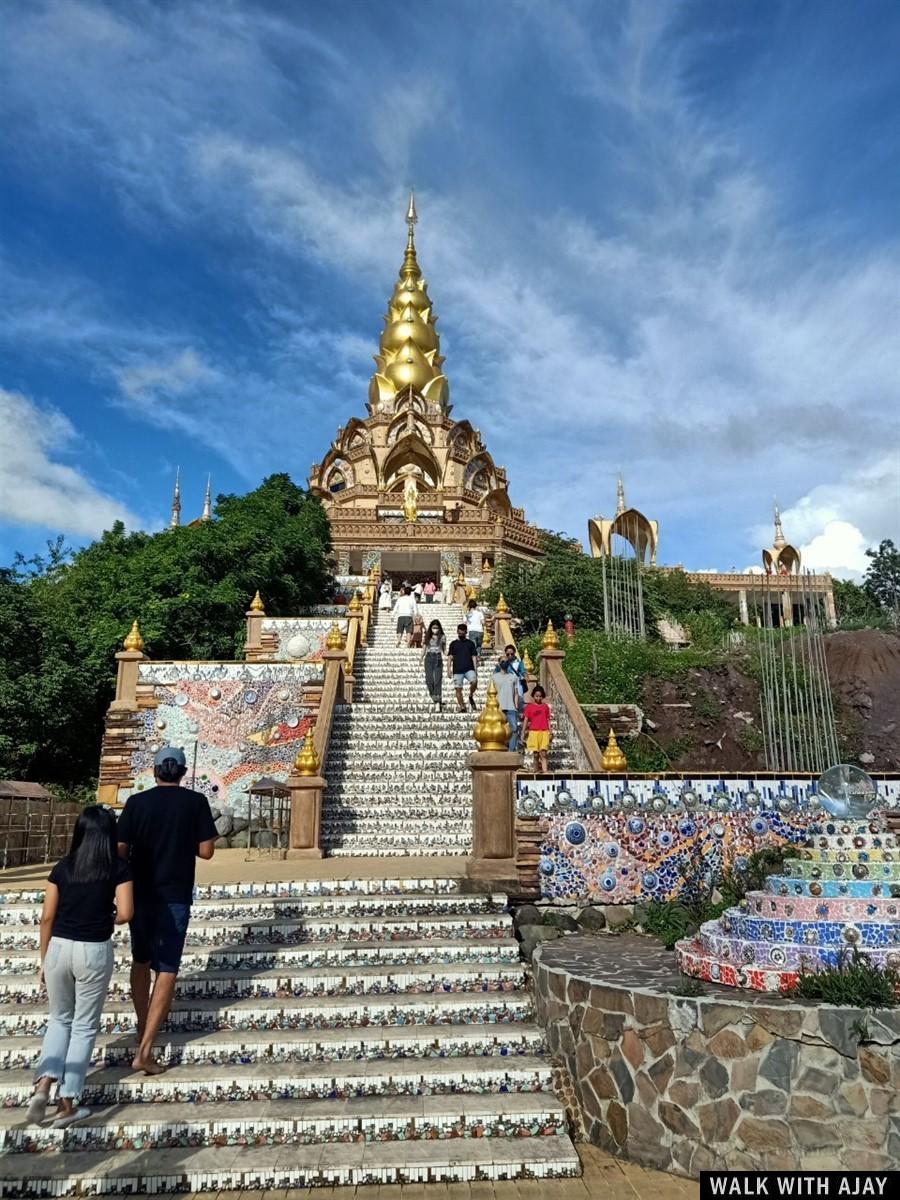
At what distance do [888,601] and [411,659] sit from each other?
35.9m

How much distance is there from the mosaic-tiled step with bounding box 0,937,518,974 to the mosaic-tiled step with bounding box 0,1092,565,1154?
Answer: 1.37 meters

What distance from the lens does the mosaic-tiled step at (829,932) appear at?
14.8 feet

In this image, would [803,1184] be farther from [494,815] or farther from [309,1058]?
[494,815]

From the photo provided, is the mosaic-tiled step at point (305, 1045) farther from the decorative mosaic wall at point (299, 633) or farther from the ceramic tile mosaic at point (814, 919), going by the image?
the decorative mosaic wall at point (299, 633)

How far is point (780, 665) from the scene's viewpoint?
18250 mm

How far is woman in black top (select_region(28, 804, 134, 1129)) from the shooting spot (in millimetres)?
4199

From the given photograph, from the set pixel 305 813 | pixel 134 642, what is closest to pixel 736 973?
pixel 305 813

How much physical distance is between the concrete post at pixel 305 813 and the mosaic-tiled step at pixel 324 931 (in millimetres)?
3729

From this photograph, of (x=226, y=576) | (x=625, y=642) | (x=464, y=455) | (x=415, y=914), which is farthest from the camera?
(x=464, y=455)

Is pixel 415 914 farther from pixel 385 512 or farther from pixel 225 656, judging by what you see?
pixel 385 512

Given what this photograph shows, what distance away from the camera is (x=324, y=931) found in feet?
20.7

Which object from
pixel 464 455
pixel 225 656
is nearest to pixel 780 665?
pixel 225 656

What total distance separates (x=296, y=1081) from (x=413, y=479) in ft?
117

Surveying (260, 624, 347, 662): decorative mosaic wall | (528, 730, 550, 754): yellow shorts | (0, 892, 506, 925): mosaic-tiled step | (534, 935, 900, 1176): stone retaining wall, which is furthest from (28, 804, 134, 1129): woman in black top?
(260, 624, 347, 662): decorative mosaic wall
